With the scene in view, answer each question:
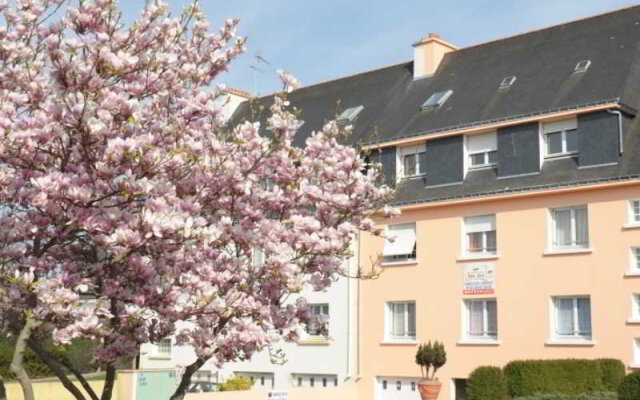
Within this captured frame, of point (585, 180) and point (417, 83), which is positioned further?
point (417, 83)

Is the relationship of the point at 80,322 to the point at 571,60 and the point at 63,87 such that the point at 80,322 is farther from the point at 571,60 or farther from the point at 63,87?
the point at 571,60

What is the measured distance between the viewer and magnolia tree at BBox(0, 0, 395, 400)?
7012mm

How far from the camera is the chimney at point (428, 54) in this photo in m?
35.2

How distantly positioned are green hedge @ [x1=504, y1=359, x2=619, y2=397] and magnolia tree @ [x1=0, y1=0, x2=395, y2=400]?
15.6 m

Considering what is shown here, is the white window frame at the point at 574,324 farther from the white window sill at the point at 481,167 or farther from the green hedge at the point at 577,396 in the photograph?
the white window sill at the point at 481,167

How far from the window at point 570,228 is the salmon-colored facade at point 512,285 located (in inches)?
11.6

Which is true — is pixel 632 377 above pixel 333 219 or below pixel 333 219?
below

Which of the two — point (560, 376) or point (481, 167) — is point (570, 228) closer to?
point (481, 167)

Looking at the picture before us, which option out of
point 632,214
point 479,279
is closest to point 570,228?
point 632,214

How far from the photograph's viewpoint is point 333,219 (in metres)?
9.88

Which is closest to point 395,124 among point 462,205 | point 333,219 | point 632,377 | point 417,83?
point 417,83

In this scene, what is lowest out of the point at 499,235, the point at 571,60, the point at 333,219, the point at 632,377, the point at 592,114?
the point at 632,377

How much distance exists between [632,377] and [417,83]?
58.8 feet

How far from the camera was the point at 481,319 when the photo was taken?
2772 cm
